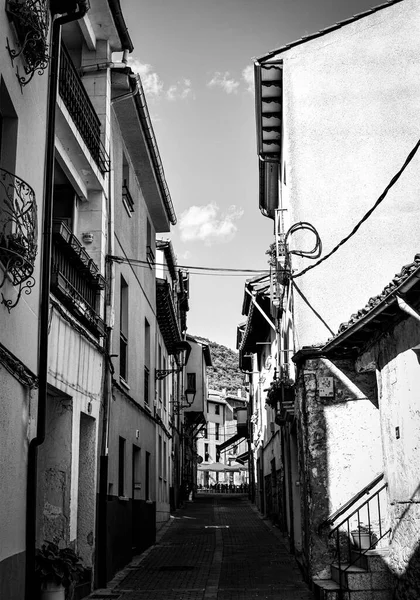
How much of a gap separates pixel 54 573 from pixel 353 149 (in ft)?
29.8

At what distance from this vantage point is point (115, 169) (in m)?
14.1

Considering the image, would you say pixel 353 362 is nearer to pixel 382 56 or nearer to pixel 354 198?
pixel 354 198

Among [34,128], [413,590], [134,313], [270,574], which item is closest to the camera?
[34,128]

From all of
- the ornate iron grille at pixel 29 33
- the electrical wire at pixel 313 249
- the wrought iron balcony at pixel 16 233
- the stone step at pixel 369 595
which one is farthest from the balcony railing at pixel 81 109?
the stone step at pixel 369 595

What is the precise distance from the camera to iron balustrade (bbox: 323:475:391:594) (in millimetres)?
10531

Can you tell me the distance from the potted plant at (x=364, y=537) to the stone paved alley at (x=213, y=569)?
3.35ft

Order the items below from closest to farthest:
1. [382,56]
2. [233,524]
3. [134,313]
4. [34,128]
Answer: [34,128], [382,56], [134,313], [233,524]

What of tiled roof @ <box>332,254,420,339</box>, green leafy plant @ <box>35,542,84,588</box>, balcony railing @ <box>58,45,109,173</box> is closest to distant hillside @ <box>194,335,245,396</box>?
balcony railing @ <box>58,45,109,173</box>

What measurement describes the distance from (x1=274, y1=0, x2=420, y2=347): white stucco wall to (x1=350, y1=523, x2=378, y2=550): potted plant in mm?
3218

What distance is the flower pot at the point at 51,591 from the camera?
7.67 m

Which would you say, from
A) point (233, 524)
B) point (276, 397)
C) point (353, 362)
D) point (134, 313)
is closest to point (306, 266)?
point (353, 362)

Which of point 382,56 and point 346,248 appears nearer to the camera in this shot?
point 346,248

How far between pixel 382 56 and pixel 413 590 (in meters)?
9.58

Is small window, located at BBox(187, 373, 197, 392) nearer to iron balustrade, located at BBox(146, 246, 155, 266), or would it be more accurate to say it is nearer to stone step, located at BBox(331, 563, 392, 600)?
iron balustrade, located at BBox(146, 246, 155, 266)
